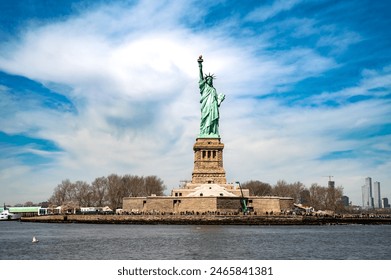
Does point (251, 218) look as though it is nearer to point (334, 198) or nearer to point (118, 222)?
point (118, 222)

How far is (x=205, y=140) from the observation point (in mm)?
72688

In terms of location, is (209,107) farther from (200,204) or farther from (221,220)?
(221,220)

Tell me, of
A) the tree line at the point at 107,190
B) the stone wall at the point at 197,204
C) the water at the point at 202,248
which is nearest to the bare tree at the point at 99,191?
the tree line at the point at 107,190

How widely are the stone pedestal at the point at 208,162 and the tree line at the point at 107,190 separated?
22.1 metres

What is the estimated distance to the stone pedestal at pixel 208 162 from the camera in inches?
2773

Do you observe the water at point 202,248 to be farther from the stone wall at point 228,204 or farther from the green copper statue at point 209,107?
the green copper statue at point 209,107

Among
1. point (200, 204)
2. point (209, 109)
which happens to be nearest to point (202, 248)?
point (200, 204)

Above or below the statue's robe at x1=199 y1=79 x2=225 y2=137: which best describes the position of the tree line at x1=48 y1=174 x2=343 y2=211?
below

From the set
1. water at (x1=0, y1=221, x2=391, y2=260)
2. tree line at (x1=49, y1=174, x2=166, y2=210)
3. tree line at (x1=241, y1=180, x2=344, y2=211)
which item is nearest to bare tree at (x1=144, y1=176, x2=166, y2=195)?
tree line at (x1=49, y1=174, x2=166, y2=210)

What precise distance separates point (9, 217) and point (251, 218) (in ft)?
195

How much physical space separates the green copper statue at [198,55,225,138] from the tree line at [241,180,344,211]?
1274 inches

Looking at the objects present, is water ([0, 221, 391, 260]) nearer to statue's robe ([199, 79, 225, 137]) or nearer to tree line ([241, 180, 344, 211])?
statue's robe ([199, 79, 225, 137])

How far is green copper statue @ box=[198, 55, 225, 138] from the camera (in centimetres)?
7369
